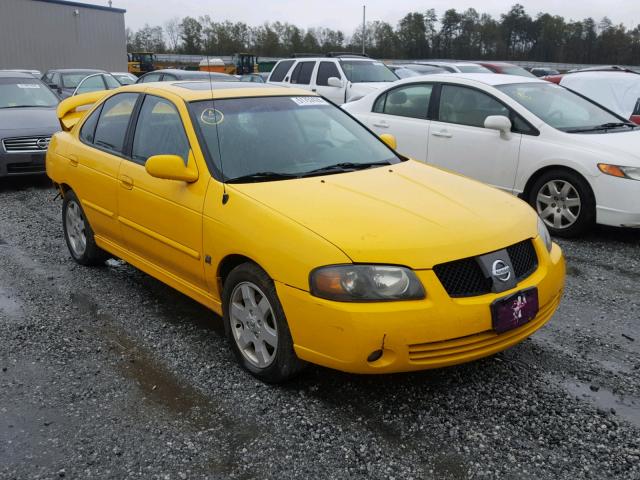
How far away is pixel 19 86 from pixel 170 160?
821 centimetres

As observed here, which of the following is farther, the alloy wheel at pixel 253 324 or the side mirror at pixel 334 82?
the side mirror at pixel 334 82

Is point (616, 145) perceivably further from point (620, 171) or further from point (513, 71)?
point (513, 71)

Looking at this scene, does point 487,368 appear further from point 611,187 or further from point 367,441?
point 611,187

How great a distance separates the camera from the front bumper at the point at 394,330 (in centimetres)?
284

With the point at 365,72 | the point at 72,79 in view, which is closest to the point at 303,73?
the point at 365,72

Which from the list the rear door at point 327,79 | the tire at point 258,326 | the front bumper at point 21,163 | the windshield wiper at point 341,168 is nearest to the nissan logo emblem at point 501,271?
the tire at point 258,326

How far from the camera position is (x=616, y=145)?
6012mm

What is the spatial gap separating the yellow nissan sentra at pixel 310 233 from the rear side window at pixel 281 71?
32.2 ft

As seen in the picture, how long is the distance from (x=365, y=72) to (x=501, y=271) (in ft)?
37.6

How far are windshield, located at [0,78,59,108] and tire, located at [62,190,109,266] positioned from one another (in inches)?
214

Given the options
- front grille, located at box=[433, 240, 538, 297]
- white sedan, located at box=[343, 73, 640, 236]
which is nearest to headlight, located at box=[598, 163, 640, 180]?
white sedan, located at box=[343, 73, 640, 236]

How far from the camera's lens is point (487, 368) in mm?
3586

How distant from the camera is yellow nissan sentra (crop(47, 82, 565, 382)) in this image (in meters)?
2.91

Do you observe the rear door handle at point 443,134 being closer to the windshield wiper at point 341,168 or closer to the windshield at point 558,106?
the windshield at point 558,106
